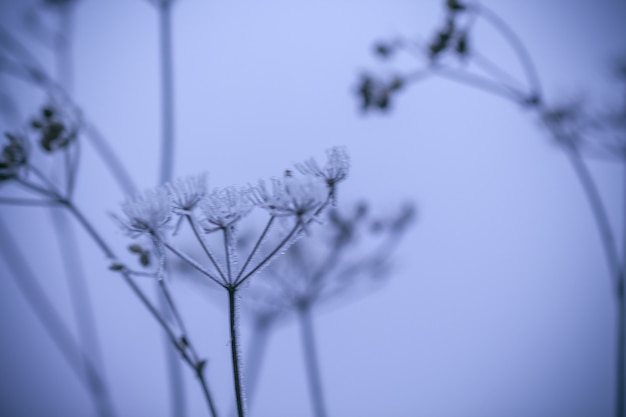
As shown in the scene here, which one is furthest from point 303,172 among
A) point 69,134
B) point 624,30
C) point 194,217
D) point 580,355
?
point 580,355

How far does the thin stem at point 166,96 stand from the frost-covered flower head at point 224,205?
1.98 feet

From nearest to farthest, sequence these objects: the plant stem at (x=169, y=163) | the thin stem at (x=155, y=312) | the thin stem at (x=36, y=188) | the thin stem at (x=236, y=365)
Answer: the thin stem at (x=236, y=365)
the thin stem at (x=155, y=312)
the thin stem at (x=36, y=188)
the plant stem at (x=169, y=163)

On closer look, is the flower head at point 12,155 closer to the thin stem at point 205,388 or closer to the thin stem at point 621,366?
the thin stem at point 205,388

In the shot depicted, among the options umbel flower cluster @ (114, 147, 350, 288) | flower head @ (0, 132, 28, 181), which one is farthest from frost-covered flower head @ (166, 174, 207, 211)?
flower head @ (0, 132, 28, 181)

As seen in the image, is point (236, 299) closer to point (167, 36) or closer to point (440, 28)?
point (167, 36)

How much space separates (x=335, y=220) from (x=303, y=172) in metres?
1.13

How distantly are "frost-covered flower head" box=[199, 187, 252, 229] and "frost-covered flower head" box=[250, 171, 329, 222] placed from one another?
0.11 feet

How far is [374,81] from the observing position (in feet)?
5.48

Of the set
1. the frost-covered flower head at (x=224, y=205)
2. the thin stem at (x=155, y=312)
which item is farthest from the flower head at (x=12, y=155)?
the frost-covered flower head at (x=224, y=205)

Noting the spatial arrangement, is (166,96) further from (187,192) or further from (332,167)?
(332,167)

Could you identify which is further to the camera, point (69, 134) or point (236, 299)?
point (69, 134)

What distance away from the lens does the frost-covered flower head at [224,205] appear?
1.99ft

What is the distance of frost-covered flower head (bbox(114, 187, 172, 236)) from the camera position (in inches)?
23.8

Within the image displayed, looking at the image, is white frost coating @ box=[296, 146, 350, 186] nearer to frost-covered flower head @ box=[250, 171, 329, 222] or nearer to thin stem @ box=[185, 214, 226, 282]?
frost-covered flower head @ box=[250, 171, 329, 222]
